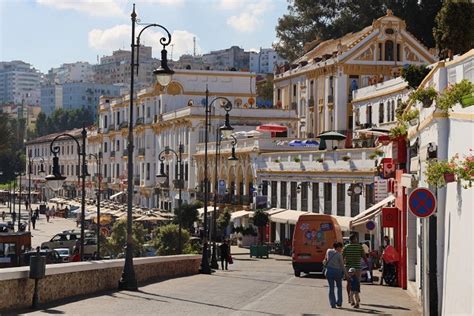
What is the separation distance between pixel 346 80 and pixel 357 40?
288 cm

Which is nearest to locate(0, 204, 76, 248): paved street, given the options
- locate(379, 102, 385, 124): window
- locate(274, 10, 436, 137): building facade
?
locate(274, 10, 436, 137): building facade

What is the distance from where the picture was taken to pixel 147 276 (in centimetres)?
2852

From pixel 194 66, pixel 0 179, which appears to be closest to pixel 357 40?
pixel 194 66

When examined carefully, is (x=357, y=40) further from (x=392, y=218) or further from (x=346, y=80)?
(x=392, y=218)

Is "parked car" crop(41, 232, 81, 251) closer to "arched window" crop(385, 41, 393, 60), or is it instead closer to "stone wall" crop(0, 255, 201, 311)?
"arched window" crop(385, 41, 393, 60)

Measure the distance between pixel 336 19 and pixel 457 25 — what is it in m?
70.9

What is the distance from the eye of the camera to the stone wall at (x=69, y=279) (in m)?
18.9

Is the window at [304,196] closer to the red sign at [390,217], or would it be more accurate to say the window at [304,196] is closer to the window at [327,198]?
the window at [327,198]

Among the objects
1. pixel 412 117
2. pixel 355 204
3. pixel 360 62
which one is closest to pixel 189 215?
pixel 360 62

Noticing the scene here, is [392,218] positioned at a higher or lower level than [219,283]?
higher

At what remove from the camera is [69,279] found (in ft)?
71.7

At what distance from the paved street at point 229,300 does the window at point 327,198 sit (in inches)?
929

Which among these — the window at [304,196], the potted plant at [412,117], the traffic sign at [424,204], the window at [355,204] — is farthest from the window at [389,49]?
the traffic sign at [424,204]

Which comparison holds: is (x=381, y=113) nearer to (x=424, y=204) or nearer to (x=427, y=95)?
(x=427, y=95)
